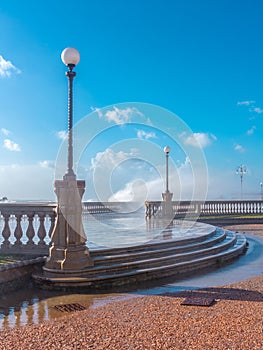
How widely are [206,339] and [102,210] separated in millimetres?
22931

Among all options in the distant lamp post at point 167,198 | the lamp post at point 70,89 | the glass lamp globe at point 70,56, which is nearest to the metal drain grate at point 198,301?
the lamp post at point 70,89

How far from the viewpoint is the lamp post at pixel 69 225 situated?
26.5 feet

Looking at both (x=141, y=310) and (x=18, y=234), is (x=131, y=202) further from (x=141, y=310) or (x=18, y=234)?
(x=141, y=310)

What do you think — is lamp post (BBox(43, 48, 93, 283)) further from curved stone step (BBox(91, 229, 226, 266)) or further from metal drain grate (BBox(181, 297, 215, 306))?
metal drain grate (BBox(181, 297, 215, 306))

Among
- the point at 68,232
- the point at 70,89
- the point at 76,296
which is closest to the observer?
the point at 76,296

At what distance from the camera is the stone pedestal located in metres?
8.11

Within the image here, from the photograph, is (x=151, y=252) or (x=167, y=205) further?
(x=167, y=205)

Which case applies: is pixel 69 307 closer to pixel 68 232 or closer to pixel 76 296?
pixel 76 296

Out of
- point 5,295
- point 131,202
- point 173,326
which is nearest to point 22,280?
point 5,295

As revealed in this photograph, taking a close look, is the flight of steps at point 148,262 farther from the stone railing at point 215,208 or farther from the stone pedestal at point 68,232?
the stone railing at point 215,208

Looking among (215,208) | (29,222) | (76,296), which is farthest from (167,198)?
(76,296)

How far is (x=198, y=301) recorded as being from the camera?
256 inches

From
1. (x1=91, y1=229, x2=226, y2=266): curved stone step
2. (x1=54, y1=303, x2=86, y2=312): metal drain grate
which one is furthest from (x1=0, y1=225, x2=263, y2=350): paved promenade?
(x1=91, y1=229, x2=226, y2=266): curved stone step

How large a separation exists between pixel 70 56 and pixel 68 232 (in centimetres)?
386
